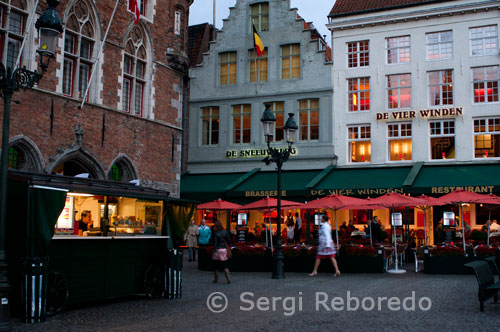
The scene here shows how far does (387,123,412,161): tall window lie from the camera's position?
27.9 m

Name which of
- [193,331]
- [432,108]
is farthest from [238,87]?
[193,331]

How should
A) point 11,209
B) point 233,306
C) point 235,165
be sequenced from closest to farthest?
1. point 11,209
2. point 233,306
3. point 235,165

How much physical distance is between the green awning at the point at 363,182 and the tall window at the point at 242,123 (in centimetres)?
528

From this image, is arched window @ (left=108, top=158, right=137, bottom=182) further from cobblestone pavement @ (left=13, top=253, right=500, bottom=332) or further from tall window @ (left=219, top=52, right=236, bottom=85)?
tall window @ (left=219, top=52, right=236, bottom=85)

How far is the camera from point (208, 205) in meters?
22.6

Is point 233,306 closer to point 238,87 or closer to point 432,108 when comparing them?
point 432,108

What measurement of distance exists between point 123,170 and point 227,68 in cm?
1162

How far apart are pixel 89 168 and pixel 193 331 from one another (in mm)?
13081

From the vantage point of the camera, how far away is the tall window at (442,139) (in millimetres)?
27141

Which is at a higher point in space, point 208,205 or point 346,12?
point 346,12

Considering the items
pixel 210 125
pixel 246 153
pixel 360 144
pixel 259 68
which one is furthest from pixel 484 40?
pixel 210 125

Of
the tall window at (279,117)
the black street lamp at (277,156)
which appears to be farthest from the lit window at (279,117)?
the black street lamp at (277,156)

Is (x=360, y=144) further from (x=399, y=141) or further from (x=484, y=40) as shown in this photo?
(x=484, y=40)

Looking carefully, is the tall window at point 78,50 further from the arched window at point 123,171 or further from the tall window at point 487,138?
the tall window at point 487,138
